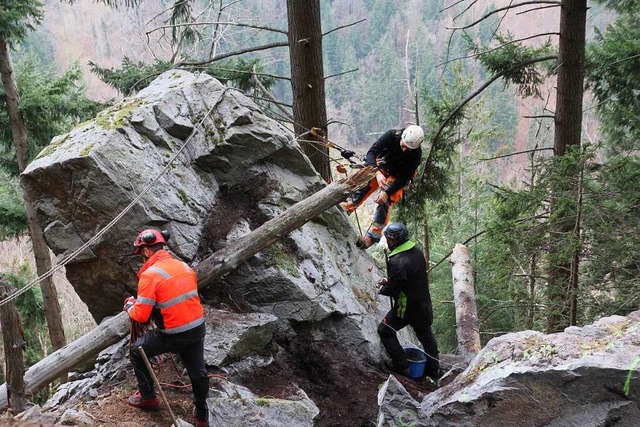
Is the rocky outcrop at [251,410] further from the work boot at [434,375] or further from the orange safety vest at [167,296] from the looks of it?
the work boot at [434,375]

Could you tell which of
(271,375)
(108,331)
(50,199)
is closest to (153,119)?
(50,199)

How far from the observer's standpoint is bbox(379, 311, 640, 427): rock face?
178 inches

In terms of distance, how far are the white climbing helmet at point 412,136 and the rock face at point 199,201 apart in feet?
5.23

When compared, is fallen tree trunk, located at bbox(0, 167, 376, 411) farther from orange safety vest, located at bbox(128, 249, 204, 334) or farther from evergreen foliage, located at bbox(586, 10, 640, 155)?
evergreen foliage, located at bbox(586, 10, 640, 155)

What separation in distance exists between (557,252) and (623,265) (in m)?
0.90

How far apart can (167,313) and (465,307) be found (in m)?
6.32

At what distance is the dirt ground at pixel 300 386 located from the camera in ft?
17.4

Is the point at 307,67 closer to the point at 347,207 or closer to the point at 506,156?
the point at 347,207

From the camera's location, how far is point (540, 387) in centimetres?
480

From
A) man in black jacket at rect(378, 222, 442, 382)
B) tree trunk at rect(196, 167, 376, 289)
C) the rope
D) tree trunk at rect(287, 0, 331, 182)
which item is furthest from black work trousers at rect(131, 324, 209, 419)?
tree trunk at rect(287, 0, 331, 182)

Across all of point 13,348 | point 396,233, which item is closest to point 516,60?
point 396,233

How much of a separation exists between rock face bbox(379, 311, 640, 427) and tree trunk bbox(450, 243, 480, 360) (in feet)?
10.9

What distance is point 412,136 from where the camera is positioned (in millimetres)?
7707

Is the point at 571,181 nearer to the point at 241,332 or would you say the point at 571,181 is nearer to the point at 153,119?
the point at 241,332
